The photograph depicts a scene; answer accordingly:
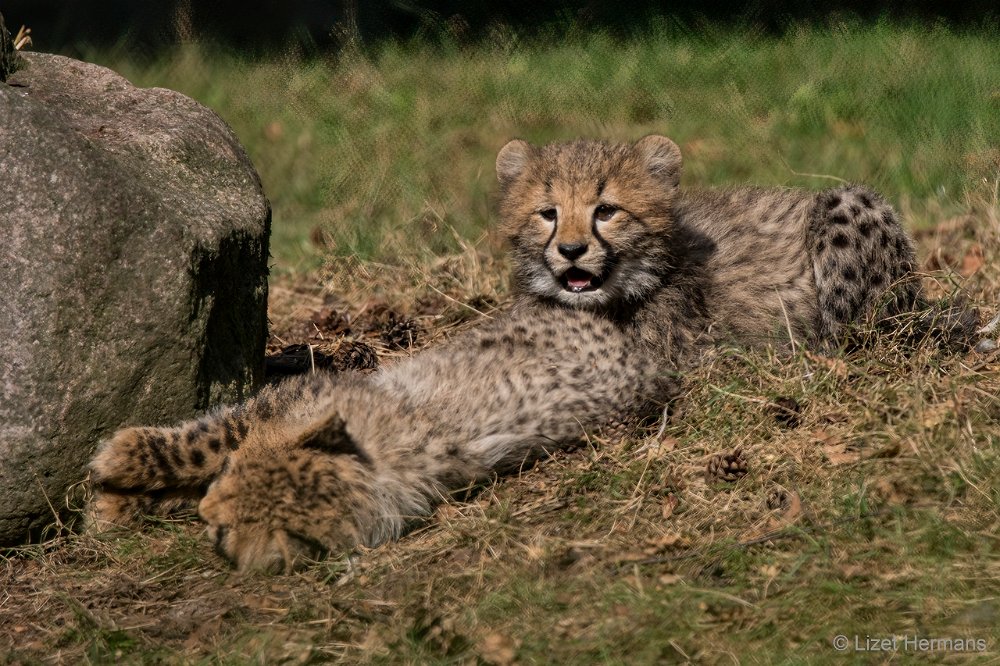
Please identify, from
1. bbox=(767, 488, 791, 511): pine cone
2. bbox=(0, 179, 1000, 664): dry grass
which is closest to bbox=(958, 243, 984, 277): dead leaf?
bbox=(0, 179, 1000, 664): dry grass

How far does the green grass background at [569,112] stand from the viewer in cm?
777

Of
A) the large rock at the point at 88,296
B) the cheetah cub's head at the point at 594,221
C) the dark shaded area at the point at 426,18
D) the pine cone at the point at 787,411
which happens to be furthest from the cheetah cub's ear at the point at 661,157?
the dark shaded area at the point at 426,18

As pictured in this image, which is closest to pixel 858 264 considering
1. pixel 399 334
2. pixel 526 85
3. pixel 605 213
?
pixel 605 213

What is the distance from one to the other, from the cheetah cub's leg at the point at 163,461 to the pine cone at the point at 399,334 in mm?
1804

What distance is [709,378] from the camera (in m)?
5.02

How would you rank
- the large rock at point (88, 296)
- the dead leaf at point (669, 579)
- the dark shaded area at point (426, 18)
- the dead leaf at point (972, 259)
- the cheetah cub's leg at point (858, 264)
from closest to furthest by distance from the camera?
the dead leaf at point (669, 579)
the large rock at point (88, 296)
the cheetah cub's leg at point (858, 264)
the dead leaf at point (972, 259)
the dark shaded area at point (426, 18)

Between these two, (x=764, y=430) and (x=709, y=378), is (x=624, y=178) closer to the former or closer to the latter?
(x=709, y=378)

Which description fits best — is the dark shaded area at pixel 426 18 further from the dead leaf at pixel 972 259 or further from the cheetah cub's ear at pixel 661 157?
the cheetah cub's ear at pixel 661 157

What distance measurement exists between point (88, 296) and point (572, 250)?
Result: 185 cm

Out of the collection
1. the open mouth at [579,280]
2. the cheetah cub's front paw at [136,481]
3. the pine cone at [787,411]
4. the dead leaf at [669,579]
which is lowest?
the cheetah cub's front paw at [136,481]

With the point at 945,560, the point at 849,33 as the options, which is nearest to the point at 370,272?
the point at 945,560

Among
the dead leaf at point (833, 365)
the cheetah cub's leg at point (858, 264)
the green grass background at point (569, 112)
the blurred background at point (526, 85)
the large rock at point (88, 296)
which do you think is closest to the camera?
the large rock at point (88, 296)

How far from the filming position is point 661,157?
5262 millimetres

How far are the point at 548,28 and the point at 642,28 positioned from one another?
0.79 metres
